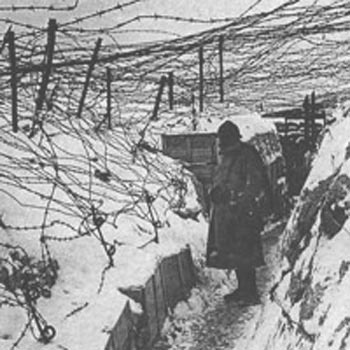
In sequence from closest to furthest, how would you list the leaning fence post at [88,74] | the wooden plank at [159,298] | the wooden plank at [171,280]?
the wooden plank at [159,298] < the wooden plank at [171,280] < the leaning fence post at [88,74]

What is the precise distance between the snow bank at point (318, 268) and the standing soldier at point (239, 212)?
2.41 m

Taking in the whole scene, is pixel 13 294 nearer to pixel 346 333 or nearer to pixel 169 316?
pixel 169 316

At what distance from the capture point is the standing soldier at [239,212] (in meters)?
7.28

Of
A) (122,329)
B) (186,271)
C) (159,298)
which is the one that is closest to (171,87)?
(186,271)

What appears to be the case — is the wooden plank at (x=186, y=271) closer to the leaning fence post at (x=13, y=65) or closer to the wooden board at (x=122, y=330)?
the wooden board at (x=122, y=330)

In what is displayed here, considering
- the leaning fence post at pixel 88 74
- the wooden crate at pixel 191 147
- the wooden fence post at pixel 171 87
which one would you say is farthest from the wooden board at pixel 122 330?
the wooden fence post at pixel 171 87

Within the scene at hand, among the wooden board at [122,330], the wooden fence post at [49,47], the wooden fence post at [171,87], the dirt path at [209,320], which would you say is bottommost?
the dirt path at [209,320]

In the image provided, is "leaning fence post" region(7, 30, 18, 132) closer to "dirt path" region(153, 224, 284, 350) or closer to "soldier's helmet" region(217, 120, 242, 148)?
"soldier's helmet" region(217, 120, 242, 148)

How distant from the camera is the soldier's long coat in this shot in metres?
7.29

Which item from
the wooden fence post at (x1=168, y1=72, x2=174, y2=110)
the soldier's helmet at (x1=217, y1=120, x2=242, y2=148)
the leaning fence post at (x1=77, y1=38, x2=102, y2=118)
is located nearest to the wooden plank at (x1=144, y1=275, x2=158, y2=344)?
the soldier's helmet at (x1=217, y1=120, x2=242, y2=148)

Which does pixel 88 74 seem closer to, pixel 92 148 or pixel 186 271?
pixel 92 148

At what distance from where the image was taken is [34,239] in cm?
561

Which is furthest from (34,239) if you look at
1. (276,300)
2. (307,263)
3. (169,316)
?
(307,263)

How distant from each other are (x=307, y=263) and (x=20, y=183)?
3.44 meters
